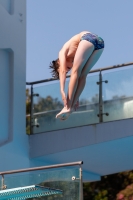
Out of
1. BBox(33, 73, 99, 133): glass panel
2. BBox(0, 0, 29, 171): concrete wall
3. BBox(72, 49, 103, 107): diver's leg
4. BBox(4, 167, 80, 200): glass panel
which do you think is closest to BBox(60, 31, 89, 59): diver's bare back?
BBox(72, 49, 103, 107): diver's leg

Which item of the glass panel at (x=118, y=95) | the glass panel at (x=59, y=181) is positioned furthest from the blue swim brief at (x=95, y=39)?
the glass panel at (x=118, y=95)

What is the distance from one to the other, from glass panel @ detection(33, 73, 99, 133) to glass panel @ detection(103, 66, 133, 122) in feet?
0.71

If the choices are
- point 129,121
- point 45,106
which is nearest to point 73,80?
point 129,121

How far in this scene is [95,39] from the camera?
7.20 meters

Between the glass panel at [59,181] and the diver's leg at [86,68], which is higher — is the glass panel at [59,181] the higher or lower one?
the lower one

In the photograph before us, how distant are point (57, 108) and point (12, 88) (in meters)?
1.07

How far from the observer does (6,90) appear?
37.2ft

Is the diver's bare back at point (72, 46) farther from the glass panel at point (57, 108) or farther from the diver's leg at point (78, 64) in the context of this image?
the glass panel at point (57, 108)

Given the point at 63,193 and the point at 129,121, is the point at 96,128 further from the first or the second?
the point at 63,193

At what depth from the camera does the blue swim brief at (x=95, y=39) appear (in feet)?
23.5

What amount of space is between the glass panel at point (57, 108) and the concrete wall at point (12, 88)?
1.50 feet

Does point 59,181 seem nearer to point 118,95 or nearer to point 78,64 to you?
point 78,64

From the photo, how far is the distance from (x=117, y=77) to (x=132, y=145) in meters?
1.30

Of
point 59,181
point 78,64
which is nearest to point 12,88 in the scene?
point 78,64
